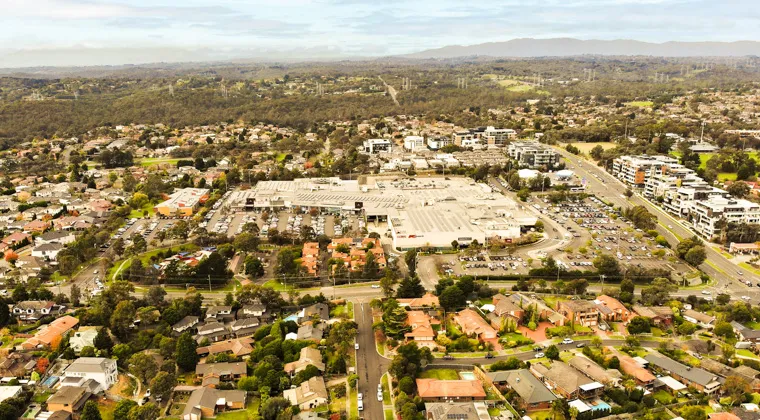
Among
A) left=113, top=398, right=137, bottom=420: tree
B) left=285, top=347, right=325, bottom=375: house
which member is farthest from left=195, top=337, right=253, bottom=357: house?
left=113, top=398, right=137, bottom=420: tree

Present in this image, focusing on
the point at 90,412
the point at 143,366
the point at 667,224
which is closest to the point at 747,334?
the point at 667,224

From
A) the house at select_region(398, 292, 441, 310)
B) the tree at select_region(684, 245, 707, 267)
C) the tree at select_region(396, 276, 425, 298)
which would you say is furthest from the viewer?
the tree at select_region(684, 245, 707, 267)

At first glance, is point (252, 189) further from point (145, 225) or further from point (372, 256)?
point (372, 256)

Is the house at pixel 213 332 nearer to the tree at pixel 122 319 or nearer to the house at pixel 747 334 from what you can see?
the tree at pixel 122 319

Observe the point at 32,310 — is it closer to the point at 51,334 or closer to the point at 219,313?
the point at 51,334

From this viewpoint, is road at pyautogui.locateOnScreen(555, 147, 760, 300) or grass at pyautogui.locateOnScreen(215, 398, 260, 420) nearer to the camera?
grass at pyautogui.locateOnScreen(215, 398, 260, 420)

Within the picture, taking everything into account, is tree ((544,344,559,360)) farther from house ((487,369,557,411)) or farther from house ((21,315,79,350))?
house ((21,315,79,350))

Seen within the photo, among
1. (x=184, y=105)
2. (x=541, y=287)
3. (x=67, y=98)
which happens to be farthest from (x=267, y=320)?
(x=67, y=98)
